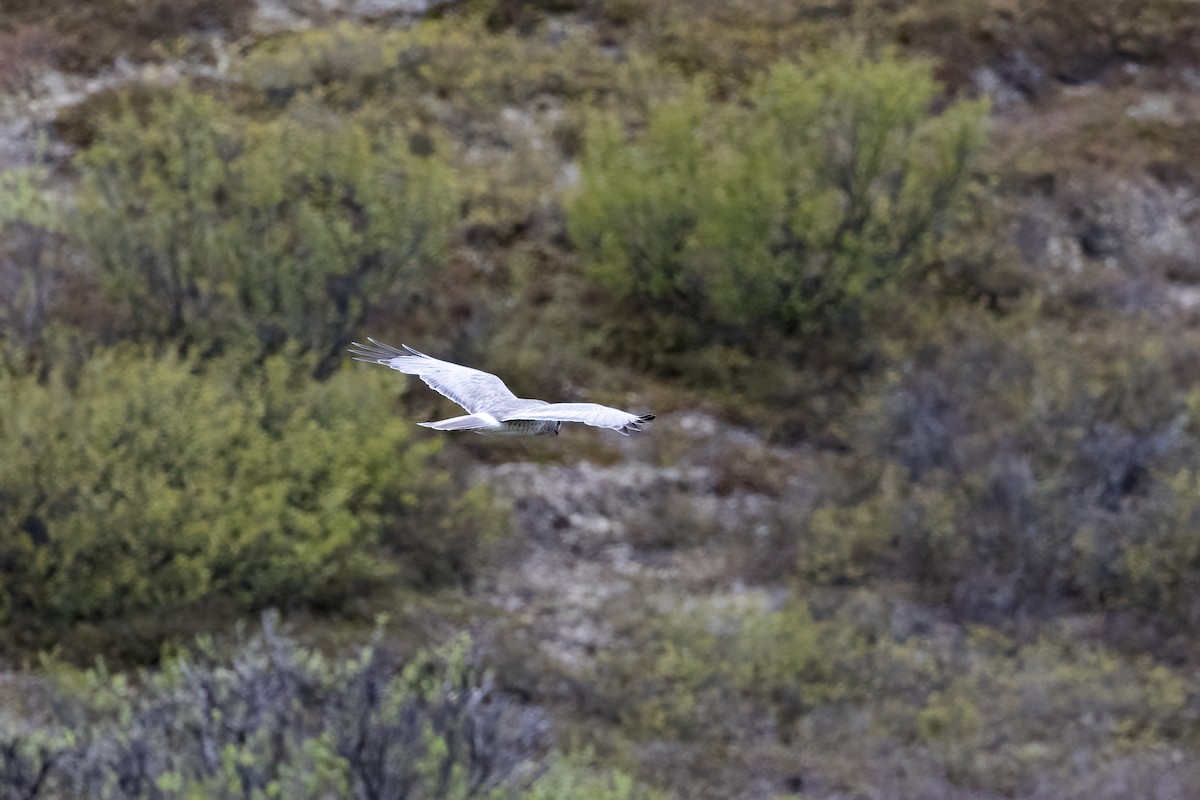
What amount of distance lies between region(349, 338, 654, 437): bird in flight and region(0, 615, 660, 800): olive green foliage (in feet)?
10.0

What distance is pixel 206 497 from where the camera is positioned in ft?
44.3

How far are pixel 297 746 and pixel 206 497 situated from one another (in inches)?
158

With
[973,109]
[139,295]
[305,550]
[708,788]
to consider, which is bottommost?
[708,788]

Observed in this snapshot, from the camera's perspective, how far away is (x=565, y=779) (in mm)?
9875

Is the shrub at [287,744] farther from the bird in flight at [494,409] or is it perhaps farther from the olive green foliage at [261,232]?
the olive green foliage at [261,232]

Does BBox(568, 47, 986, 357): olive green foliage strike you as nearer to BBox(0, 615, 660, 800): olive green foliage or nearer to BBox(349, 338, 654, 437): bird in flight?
Answer: BBox(0, 615, 660, 800): olive green foliage

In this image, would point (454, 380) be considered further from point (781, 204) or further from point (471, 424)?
point (781, 204)

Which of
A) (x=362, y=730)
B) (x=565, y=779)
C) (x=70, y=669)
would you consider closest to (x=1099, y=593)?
(x=565, y=779)

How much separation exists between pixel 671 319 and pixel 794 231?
6.03 ft

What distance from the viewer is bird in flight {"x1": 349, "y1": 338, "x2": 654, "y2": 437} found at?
223 inches

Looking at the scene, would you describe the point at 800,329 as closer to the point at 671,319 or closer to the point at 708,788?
the point at 671,319

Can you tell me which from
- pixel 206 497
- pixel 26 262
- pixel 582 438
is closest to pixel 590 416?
pixel 206 497

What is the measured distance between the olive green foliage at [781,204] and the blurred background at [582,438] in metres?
0.06

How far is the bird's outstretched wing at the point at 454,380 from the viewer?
6.84 m
